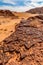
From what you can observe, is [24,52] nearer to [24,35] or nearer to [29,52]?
[29,52]

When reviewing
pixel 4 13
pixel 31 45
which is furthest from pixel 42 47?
pixel 4 13

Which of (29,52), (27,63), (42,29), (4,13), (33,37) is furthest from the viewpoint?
(4,13)

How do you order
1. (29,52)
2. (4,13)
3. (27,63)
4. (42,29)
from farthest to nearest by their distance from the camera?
(4,13) < (42,29) < (29,52) < (27,63)

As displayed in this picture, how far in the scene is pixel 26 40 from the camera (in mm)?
9141

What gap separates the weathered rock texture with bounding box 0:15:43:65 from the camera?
763 cm

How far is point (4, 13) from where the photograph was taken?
1116 inches

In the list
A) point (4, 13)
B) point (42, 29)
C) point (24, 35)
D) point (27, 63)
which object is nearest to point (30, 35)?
point (24, 35)

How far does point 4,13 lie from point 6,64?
21.2 m

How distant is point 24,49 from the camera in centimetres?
843

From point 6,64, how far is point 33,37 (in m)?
2.41

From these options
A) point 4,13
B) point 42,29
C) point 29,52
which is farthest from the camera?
point 4,13

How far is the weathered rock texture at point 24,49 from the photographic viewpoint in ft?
25.0

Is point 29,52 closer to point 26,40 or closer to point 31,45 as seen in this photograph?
point 31,45

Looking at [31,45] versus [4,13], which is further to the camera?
[4,13]
